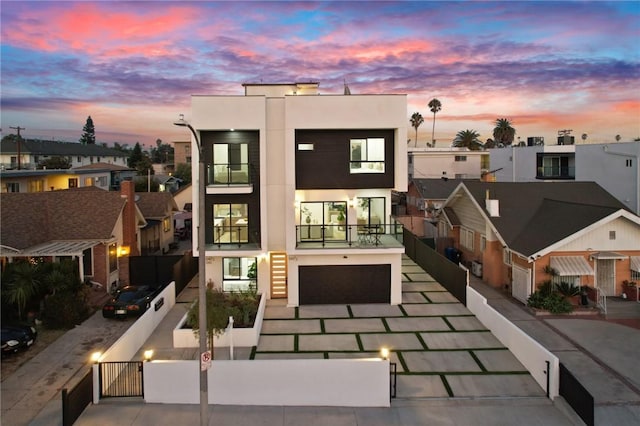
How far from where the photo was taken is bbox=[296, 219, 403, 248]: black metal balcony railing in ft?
70.6

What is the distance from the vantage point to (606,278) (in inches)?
857

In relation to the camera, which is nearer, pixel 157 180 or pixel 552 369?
pixel 552 369

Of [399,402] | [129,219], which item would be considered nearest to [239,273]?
[129,219]

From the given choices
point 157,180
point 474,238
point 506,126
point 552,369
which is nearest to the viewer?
point 552,369

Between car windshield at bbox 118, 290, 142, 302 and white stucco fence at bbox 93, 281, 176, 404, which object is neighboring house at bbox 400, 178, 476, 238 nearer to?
white stucco fence at bbox 93, 281, 176, 404

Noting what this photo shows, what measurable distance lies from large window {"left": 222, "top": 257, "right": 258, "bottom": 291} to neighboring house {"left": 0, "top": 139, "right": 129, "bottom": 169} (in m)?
36.4

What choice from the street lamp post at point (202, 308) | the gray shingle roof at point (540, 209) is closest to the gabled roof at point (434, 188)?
the gray shingle roof at point (540, 209)

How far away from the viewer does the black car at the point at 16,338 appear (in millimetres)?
15629

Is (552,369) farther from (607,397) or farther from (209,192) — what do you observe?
(209,192)

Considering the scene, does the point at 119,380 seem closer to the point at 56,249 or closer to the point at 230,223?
the point at 230,223

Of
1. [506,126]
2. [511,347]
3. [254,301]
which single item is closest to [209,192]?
[254,301]

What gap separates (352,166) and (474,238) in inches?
399

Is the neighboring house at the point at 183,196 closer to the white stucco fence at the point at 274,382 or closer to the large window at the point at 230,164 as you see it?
the large window at the point at 230,164

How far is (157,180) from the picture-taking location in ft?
202
